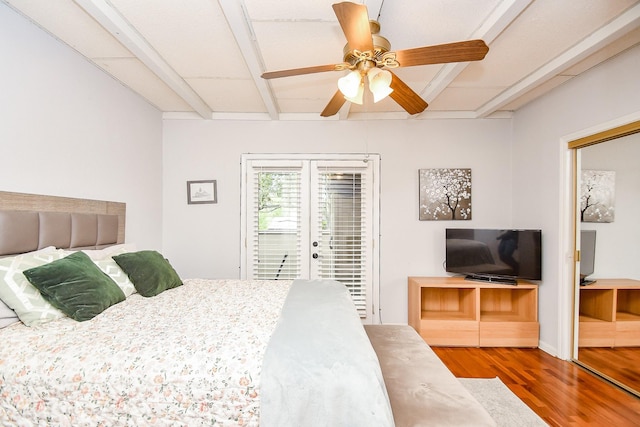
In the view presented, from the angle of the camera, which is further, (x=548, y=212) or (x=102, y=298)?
(x=548, y=212)

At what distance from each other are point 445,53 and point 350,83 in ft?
1.64

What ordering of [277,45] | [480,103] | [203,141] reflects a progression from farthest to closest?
[203,141] → [480,103] → [277,45]

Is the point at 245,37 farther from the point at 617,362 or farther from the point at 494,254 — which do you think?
the point at 617,362

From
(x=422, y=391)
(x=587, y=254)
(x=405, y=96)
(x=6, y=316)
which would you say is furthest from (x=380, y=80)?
(x=587, y=254)

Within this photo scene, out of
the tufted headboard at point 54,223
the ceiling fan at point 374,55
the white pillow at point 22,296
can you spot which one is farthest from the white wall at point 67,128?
the ceiling fan at point 374,55

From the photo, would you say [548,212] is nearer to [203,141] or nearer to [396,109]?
[396,109]

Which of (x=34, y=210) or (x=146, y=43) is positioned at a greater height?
(x=146, y=43)

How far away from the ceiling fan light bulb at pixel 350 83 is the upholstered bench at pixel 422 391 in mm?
1564

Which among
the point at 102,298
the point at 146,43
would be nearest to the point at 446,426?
the point at 102,298

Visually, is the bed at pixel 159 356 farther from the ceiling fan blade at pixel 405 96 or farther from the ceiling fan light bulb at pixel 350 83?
the ceiling fan blade at pixel 405 96

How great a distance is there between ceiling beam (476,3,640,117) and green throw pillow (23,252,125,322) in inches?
139

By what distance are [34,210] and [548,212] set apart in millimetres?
4267

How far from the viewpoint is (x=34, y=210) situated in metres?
1.88

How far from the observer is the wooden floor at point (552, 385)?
193 centimetres
